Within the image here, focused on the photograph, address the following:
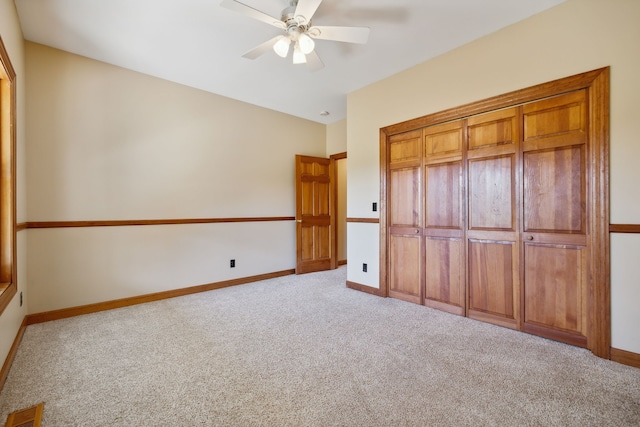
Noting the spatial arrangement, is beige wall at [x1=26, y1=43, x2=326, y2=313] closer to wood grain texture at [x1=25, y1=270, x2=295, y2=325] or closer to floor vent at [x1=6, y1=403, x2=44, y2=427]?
wood grain texture at [x1=25, y1=270, x2=295, y2=325]

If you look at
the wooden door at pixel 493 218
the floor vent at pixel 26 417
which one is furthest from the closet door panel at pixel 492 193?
the floor vent at pixel 26 417

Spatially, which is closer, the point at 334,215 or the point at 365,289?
the point at 365,289

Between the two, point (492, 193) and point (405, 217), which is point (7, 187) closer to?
point (405, 217)

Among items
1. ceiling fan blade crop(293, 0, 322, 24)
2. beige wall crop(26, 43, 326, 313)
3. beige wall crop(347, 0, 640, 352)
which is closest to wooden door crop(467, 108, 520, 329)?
beige wall crop(347, 0, 640, 352)

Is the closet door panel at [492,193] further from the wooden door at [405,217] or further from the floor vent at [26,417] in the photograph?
the floor vent at [26,417]

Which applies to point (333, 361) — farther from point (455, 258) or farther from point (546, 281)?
point (546, 281)

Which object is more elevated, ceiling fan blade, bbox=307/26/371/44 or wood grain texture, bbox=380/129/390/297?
ceiling fan blade, bbox=307/26/371/44

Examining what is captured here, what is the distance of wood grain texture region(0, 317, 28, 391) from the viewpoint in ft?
5.97

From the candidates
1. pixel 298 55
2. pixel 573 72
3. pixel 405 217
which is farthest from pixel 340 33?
pixel 405 217

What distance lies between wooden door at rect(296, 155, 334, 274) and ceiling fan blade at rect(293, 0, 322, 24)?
2813mm

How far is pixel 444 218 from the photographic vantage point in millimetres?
3084

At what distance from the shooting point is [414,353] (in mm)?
2164

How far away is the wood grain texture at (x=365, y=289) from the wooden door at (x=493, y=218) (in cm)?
108

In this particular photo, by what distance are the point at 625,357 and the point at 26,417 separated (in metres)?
3.70
